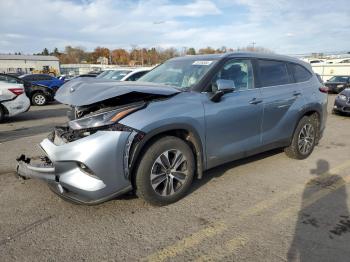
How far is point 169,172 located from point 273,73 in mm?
2506

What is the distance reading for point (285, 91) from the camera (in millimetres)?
4941

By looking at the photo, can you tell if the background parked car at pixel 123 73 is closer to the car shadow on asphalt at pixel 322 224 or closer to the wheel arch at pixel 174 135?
the wheel arch at pixel 174 135

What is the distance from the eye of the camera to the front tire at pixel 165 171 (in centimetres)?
338

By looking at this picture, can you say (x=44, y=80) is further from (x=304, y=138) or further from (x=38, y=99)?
(x=304, y=138)

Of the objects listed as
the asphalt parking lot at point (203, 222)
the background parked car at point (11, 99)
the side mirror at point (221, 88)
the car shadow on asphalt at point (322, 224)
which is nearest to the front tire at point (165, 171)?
the asphalt parking lot at point (203, 222)

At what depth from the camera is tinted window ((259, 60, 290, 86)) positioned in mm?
4715

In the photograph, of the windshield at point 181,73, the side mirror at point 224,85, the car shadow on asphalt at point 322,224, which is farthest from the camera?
the windshield at point 181,73

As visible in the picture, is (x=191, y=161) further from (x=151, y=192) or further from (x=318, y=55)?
(x=318, y=55)

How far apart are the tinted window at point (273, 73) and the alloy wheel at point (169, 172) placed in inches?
74.7

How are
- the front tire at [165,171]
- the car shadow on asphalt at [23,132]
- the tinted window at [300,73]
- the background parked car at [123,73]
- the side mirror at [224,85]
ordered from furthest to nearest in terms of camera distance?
the background parked car at [123,73] → the car shadow on asphalt at [23,132] → the tinted window at [300,73] → the side mirror at [224,85] → the front tire at [165,171]

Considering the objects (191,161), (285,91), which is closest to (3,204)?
(191,161)

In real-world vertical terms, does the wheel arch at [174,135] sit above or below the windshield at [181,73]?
below

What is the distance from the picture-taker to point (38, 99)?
1495cm

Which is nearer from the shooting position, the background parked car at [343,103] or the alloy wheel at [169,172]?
the alloy wheel at [169,172]
